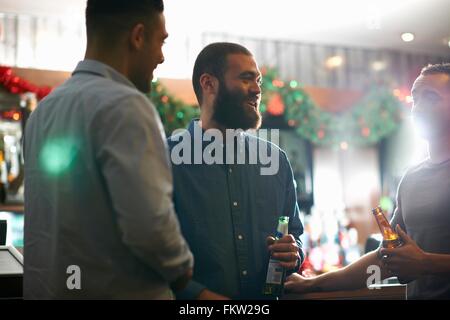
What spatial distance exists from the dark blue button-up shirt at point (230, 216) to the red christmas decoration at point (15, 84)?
3190 millimetres

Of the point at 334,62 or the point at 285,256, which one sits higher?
the point at 334,62

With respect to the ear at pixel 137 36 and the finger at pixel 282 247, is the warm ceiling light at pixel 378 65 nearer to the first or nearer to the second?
the finger at pixel 282 247

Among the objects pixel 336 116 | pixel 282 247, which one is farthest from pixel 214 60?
pixel 336 116

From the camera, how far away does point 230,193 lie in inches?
66.4

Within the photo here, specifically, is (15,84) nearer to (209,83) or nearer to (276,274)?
(209,83)

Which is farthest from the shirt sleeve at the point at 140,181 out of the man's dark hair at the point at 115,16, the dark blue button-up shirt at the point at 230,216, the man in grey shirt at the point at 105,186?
the dark blue button-up shirt at the point at 230,216

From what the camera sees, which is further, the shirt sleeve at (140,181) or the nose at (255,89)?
the nose at (255,89)

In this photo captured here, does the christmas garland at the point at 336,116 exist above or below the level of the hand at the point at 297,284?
above

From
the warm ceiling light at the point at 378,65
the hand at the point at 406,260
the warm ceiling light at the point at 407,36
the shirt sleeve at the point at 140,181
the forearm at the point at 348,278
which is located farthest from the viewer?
A: the warm ceiling light at the point at 378,65

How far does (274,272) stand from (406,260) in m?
0.43

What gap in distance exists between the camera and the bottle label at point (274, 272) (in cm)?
156

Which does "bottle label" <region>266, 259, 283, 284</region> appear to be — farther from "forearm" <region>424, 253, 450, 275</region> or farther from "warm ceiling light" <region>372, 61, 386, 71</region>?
"warm ceiling light" <region>372, 61, 386, 71</region>

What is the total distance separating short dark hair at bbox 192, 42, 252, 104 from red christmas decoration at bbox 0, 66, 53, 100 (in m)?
3.06
